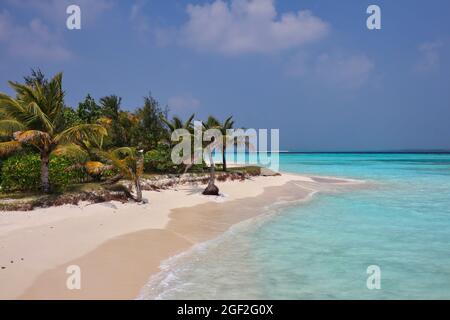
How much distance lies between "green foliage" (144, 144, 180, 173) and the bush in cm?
951

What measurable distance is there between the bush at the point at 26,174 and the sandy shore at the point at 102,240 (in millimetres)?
3215

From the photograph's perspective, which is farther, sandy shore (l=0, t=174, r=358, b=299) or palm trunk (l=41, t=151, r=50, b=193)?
palm trunk (l=41, t=151, r=50, b=193)

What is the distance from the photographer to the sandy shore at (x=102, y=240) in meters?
6.60

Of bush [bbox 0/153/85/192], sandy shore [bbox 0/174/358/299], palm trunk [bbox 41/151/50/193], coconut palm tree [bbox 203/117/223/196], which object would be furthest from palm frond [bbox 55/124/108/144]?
coconut palm tree [bbox 203/117/223/196]

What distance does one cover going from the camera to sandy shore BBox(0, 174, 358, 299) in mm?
6598

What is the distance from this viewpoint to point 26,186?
15258 millimetres

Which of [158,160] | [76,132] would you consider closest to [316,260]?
[76,132]

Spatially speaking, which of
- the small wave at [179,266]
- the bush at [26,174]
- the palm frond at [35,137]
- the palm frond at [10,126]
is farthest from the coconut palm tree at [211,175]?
the palm frond at [10,126]

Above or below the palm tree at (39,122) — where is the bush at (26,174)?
below

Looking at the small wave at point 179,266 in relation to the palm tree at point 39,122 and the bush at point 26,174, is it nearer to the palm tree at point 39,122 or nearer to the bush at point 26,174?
the palm tree at point 39,122

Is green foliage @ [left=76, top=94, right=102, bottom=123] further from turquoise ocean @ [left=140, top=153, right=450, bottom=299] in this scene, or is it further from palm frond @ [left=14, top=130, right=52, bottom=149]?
turquoise ocean @ [left=140, top=153, right=450, bottom=299]

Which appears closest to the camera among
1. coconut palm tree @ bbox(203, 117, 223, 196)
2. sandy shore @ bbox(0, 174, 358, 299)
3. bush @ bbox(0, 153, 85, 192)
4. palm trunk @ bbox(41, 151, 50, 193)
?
sandy shore @ bbox(0, 174, 358, 299)

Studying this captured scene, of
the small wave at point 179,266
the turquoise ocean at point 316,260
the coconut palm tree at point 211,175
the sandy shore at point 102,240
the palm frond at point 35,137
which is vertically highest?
the palm frond at point 35,137
